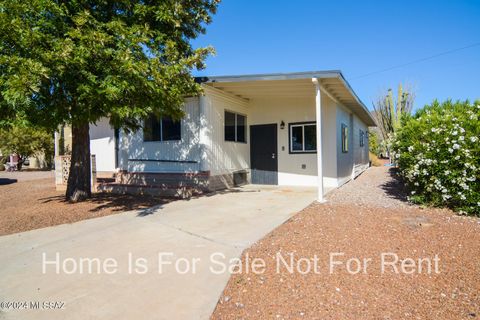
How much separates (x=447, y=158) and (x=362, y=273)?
4162 mm

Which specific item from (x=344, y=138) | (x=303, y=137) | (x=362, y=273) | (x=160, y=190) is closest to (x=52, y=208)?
(x=160, y=190)

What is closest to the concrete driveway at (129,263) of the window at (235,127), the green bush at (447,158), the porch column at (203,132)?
the porch column at (203,132)

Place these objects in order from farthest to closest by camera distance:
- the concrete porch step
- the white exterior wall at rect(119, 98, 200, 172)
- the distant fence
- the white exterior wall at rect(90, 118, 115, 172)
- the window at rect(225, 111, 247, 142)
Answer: the white exterior wall at rect(90, 118, 115, 172) < the distant fence < the window at rect(225, 111, 247, 142) < the white exterior wall at rect(119, 98, 200, 172) < the concrete porch step

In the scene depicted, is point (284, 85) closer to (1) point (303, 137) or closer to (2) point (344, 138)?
(1) point (303, 137)

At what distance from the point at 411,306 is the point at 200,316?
6.54 feet

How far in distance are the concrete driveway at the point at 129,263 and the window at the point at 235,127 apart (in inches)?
178

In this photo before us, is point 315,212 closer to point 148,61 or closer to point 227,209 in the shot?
point 227,209

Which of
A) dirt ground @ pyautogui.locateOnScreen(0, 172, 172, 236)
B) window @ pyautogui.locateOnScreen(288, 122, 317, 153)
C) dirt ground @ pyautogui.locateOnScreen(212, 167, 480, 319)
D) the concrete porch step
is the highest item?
window @ pyautogui.locateOnScreen(288, 122, 317, 153)

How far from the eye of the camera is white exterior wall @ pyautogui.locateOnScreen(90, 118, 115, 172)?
549 inches

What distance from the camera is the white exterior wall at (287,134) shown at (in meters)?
10.7

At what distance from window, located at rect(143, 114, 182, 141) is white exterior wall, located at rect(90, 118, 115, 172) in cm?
374

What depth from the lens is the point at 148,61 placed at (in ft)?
20.5

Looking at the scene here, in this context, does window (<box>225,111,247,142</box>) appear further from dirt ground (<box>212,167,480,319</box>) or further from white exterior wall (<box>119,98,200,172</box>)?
dirt ground (<box>212,167,480,319</box>)

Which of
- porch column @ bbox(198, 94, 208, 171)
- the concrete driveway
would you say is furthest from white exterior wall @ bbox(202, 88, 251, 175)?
the concrete driveway
